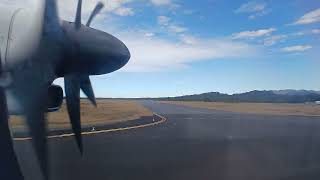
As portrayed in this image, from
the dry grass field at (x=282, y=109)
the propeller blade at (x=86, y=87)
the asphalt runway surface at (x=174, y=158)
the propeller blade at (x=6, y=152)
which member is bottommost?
the asphalt runway surface at (x=174, y=158)

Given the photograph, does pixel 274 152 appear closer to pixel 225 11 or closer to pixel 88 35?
pixel 225 11

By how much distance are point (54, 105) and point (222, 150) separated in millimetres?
8986

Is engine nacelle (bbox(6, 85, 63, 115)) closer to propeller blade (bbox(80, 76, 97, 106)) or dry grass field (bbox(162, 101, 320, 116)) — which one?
propeller blade (bbox(80, 76, 97, 106))

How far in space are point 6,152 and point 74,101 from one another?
4.48ft

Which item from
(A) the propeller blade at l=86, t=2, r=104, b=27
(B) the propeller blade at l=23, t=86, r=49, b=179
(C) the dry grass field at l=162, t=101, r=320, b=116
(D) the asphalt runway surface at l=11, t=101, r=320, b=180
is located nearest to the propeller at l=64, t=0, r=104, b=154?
(A) the propeller blade at l=86, t=2, r=104, b=27

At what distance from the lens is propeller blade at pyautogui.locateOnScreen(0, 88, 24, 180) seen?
20.8 feet

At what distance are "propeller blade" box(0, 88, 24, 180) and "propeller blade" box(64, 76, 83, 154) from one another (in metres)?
1.04

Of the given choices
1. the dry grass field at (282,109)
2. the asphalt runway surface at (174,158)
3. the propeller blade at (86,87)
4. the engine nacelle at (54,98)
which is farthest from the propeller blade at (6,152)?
the dry grass field at (282,109)

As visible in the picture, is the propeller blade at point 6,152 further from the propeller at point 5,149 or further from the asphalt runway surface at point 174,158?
the asphalt runway surface at point 174,158

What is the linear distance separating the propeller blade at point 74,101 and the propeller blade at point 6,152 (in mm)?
1041

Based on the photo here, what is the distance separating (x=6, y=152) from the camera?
688 cm

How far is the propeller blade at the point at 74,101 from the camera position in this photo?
7.05 metres

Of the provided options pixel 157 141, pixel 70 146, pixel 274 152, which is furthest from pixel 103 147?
pixel 274 152

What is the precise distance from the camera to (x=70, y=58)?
656cm
